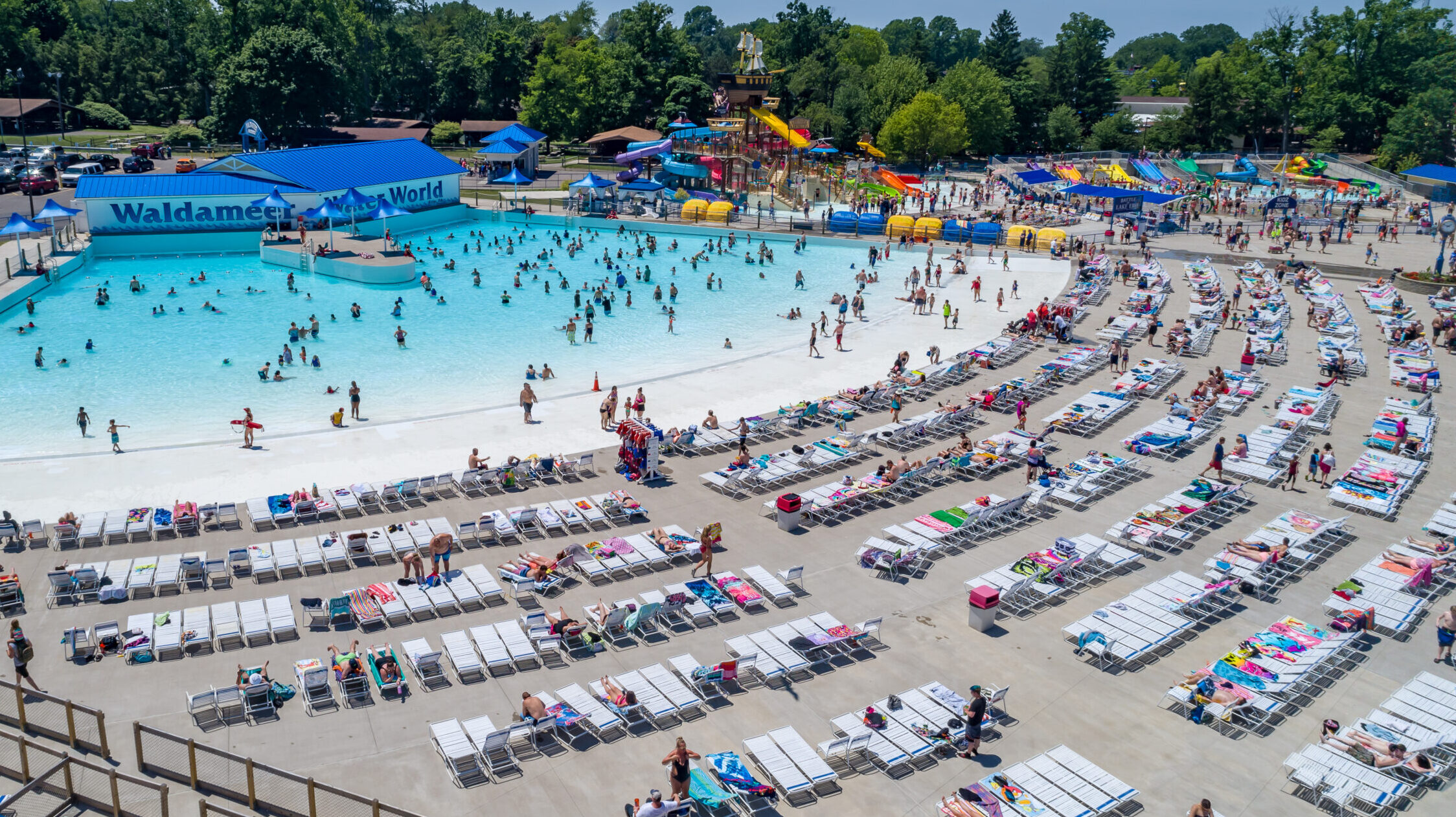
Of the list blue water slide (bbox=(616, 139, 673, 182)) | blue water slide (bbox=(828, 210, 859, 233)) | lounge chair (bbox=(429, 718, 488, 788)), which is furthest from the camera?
blue water slide (bbox=(616, 139, 673, 182))

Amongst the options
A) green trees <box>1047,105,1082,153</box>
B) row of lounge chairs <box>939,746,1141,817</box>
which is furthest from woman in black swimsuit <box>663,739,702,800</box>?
green trees <box>1047,105,1082,153</box>

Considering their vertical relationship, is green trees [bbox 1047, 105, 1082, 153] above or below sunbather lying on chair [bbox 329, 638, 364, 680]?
above

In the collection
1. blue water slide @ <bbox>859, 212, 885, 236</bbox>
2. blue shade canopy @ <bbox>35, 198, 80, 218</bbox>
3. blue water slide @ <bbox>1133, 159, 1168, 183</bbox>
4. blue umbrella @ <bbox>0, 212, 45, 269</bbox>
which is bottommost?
blue water slide @ <bbox>859, 212, 885, 236</bbox>

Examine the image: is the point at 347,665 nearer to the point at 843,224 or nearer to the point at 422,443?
the point at 422,443

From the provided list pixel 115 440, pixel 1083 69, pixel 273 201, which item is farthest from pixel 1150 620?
pixel 1083 69

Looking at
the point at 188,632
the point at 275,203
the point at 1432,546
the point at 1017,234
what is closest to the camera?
the point at 188,632

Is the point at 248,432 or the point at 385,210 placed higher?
the point at 385,210

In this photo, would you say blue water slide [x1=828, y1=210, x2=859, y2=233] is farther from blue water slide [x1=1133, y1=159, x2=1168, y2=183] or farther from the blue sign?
blue water slide [x1=1133, y1=159, x2=1168, y2=183]

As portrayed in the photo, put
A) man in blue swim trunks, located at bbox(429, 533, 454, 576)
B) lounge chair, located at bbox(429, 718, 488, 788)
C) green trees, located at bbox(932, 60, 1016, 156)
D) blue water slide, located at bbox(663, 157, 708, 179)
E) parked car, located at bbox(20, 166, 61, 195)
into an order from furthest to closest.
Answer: green trees, located at bbox(932, 60, 1016, 156) → blue water slide, located at bbox(663, 157, 708, 179) → parked car, located at bbox(20, 166, 61, 195) → man in blue swim trunks, located at bbox(429, 533, 454, 576) → lounge chair, located at bbox(429, 718, 488, 788)

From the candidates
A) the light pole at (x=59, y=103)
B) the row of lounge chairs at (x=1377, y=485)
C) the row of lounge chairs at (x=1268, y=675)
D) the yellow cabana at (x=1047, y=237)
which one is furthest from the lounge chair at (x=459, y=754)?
the light pole at (x=59, y=103)
